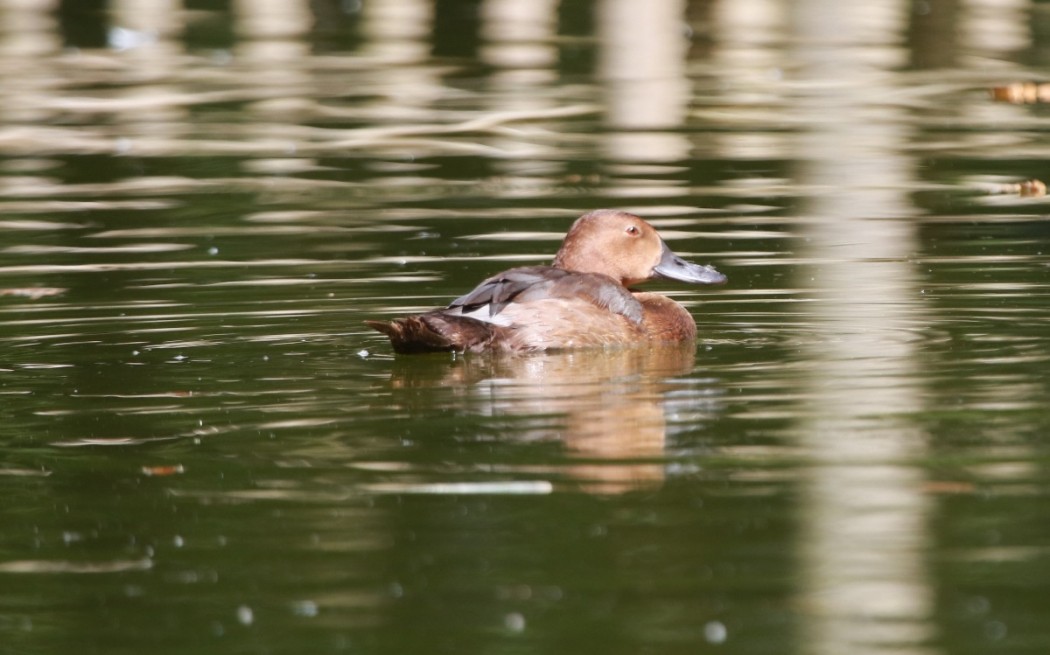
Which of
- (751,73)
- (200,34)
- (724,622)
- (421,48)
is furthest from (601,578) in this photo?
(200,34)

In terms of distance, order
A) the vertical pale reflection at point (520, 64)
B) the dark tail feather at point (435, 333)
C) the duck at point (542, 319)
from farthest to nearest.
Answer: the vertical pale reflection at point (520, 64)
the duck at point (542, 319)
the dark tail feather at point (435, 333)

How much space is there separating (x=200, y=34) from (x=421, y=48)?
4837 millimetres

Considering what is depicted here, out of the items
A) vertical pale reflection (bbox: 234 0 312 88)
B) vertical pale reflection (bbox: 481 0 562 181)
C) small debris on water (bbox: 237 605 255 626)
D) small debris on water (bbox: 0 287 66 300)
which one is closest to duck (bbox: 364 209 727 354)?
small debris on water (bbox: 0 287 66 300)

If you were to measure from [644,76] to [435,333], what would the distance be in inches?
584

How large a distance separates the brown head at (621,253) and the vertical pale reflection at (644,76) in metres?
6.69

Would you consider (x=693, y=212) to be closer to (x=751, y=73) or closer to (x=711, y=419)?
(x=711, y=419)

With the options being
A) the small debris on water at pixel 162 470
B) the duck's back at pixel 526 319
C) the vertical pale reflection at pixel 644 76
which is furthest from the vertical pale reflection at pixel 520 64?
the small debris on water at pixel 162 470

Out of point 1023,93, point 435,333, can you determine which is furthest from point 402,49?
point 435,333

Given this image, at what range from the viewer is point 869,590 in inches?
210

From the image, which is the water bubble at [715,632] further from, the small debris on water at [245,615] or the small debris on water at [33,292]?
the small debris on water at [33,292]

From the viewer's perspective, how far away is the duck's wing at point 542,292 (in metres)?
9.19

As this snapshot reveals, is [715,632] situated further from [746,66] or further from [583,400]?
[746,66]

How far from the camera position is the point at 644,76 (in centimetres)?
2339

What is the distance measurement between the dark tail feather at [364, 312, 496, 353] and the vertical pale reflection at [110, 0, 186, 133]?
33.1ft
